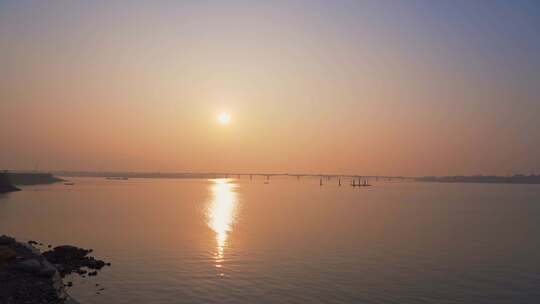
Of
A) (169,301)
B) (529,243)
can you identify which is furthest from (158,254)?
(529,243)

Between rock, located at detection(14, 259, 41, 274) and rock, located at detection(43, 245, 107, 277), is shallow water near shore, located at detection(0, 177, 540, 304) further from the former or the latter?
rock, located at detection(14, 259, 41, 274)

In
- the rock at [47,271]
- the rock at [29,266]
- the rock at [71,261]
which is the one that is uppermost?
→ the rock at [29,266]

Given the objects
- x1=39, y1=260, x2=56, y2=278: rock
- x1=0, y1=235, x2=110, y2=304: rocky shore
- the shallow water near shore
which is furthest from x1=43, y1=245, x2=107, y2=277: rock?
x1=39, y1=260, x2=56, y2=278: rock

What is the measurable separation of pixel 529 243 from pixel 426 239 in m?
11.0

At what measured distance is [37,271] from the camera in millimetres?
26438

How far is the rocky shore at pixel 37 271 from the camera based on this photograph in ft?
69.7

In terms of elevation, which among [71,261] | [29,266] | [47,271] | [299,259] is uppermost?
[29,266]

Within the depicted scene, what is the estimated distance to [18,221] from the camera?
6141 centimetres

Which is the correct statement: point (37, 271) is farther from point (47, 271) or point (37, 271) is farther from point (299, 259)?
point (299, 259)

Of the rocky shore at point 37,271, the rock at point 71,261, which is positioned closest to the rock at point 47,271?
the rocky shore at point 37,271

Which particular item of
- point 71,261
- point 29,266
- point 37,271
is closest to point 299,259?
point 71,261

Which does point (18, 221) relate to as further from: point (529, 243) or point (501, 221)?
point (501, 221)

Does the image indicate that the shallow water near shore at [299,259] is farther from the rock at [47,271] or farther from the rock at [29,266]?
the rock at [29,266]

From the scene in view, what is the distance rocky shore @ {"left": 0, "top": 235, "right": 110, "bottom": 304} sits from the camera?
A: 69.7 ft
